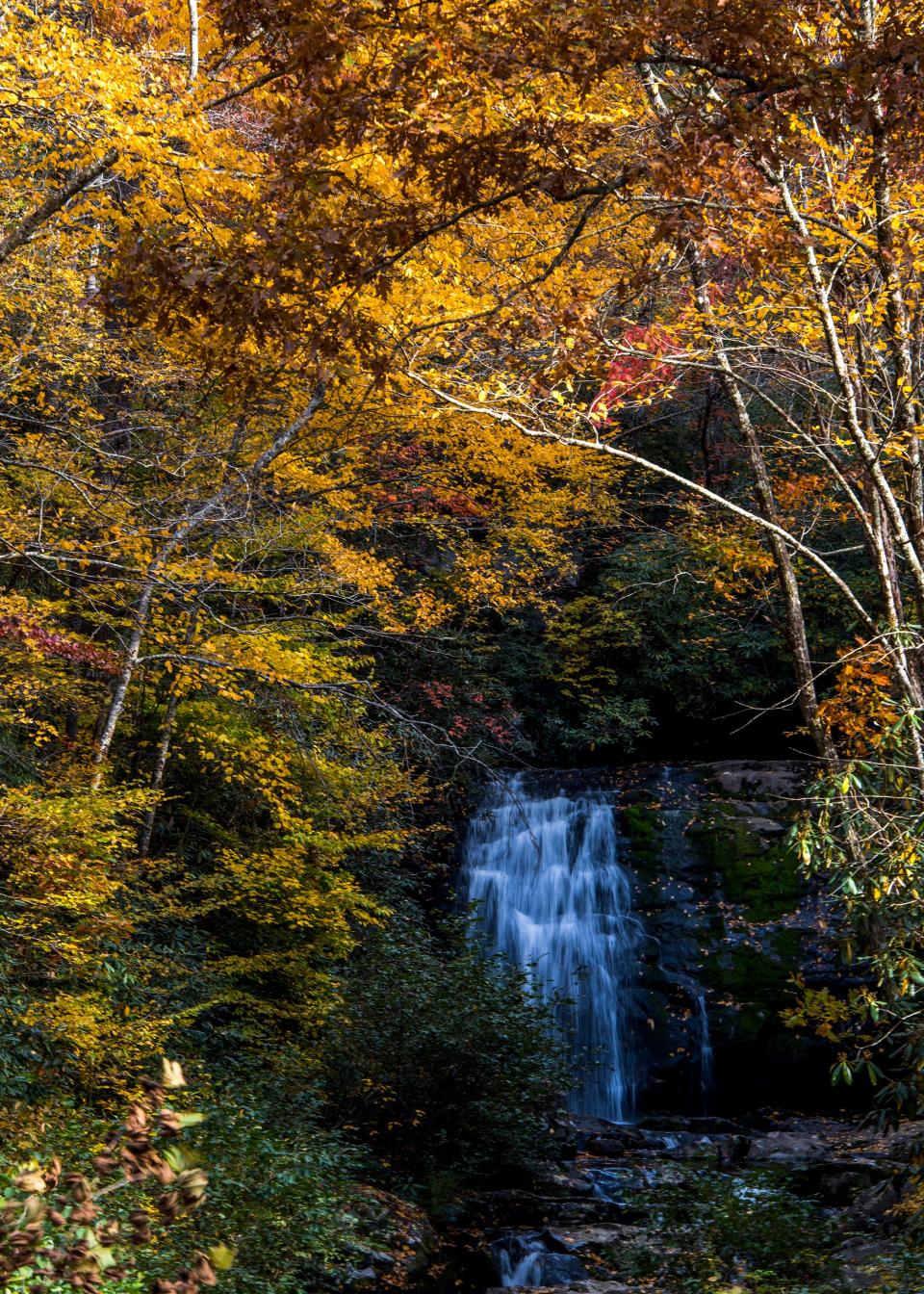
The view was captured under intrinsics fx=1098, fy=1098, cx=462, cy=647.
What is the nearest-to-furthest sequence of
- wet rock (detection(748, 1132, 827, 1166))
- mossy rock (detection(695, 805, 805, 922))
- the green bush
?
the green bush, wet rock (detection(748, 1132, 827, 1166)), mossy rock (detection(695, 805, 805, 922))

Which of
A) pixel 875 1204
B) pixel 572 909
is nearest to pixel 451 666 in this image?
pixel 572 909

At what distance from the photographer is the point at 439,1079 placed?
8.99m

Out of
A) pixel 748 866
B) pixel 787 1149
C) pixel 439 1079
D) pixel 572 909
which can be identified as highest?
pixel 748 866

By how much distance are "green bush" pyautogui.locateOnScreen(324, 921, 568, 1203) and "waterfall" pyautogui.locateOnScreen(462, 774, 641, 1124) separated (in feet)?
12.2

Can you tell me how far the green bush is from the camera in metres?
8.93

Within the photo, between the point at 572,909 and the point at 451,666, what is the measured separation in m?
3.81

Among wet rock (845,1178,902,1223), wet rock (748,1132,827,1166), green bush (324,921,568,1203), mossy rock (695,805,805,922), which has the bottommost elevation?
wet rock (748,1132,827,1166)

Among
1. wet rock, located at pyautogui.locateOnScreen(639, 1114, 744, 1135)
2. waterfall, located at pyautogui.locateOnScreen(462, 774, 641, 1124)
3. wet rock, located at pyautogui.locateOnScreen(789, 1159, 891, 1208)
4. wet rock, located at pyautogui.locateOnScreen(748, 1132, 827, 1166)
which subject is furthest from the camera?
waterfall, located at pyautogui.locateOnScreen(462, 774, 641, 1124)

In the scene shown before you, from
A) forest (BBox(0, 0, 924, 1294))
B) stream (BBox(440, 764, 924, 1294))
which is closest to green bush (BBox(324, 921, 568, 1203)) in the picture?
forest (BBox(0, 0, 924, 1294))

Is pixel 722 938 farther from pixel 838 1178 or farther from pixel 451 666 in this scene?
pixel 451 666

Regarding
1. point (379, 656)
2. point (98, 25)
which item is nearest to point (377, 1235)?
point (379, 656)

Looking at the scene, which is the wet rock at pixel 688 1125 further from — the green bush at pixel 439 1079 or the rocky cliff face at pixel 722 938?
the green bush at pixel 439 1079

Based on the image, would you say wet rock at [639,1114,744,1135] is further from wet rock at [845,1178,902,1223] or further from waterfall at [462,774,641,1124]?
wet rock at [845,1178,902,1223]

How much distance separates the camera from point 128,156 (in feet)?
21.5
